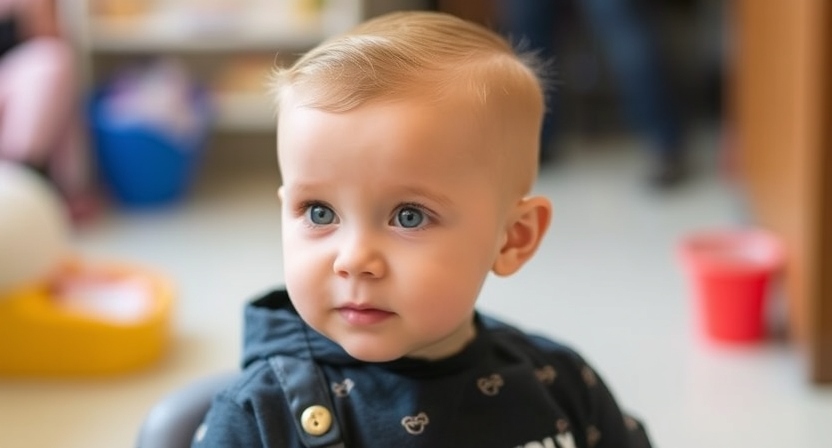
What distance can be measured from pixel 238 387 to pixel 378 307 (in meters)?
0.14

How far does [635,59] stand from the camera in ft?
7.38

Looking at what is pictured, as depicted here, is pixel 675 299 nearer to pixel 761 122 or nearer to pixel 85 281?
pixel 761 122

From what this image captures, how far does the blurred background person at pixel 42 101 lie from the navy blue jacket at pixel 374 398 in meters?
1.18

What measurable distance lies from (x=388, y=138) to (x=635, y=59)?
147 centimetres

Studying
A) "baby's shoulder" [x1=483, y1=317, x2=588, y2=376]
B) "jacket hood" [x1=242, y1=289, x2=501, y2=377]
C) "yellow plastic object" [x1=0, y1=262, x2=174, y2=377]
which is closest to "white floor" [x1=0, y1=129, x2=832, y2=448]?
"yellow plastic object" [x1=0, y1=262, x2=174, y2=377]

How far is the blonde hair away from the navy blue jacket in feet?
0.52

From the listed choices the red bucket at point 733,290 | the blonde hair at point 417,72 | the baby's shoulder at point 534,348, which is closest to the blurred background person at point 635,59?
the red bucket at point 733,290

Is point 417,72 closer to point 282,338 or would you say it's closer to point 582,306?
point 282,338

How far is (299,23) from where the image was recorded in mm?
2312

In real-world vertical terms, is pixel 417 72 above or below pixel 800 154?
above

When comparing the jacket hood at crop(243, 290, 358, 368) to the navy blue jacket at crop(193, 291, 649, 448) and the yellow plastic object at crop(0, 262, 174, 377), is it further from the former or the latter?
the yellow plastic object at crop(0, 262, 174, 377)

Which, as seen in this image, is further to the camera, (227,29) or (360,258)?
(227,29)

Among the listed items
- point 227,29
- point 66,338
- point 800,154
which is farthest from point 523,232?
point 227,29

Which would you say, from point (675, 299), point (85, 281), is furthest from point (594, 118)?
point (85, 281)
